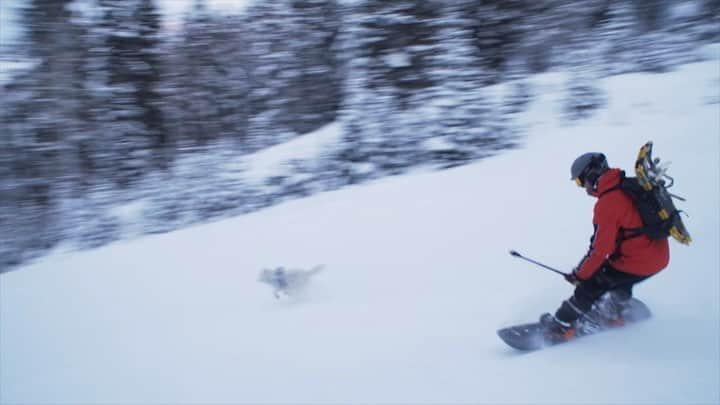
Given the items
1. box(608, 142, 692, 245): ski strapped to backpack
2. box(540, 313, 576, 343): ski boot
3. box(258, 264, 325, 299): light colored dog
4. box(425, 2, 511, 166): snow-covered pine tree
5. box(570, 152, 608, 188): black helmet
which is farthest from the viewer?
box(425, 2, 511, 166): snow-covered pine tree

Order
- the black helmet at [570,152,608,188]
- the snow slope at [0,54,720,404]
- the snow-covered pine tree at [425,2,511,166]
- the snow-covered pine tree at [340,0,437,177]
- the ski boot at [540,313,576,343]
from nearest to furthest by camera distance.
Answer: the black helmet at [570,152,608,188] → the snow slope at [0,54,720,404] → the ski boot at [540,313,576,343] → the snow-covered pine tree at [425,2,511,166] → the snow-covered pine tree at [340,0,437,177]

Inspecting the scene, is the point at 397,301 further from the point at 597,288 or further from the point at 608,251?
the point at 608,251

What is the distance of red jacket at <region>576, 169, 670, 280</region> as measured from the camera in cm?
269

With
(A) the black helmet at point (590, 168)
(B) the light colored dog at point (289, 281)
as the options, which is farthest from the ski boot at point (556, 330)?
(B) the light colored dog at point (289, 281)

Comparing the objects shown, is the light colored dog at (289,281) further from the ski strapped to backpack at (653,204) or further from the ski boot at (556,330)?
the ski strapped to backpack at (653,204)

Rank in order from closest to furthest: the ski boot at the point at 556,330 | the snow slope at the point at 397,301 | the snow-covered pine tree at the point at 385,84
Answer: the snow slope at the point at 397,301 → the ski boot at the point at 556,330 → the snow-covered pine tree at the point at 385,84

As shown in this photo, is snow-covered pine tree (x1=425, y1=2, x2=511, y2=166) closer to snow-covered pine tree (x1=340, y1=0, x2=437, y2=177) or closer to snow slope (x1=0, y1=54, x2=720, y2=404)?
snow-covered pine tree (x1=340, y1=0, x2=437, y2=177)

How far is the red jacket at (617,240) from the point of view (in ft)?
8.81

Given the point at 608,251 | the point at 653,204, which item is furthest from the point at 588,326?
the point at 653,204

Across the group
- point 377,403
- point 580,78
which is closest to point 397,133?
point 580,78

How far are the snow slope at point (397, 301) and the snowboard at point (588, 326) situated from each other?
3.2 inches

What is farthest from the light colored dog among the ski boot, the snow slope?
the ski boot

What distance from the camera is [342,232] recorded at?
5.61 m

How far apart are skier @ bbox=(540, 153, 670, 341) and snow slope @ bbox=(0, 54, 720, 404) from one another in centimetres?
36
